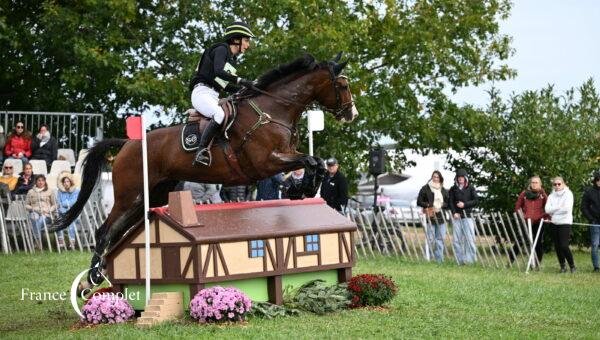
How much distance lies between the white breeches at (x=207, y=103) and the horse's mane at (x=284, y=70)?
40 centimetres

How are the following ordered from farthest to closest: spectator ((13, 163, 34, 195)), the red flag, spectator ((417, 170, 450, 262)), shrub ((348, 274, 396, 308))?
1. spectator ((13, 163, 34, 195))
2. spectator ((417, 170, 450, 262))
3. shrub ((348, 274, 396, 308))
4. the red flag

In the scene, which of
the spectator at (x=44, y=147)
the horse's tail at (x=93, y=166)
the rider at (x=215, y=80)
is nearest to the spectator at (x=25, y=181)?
the spectator at (x=44, y=147)

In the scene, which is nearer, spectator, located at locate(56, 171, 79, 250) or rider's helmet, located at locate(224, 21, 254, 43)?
rider's helmet, located at locate(224, 21, 254, 43)

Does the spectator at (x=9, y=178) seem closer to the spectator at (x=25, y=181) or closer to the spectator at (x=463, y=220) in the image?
the spectator at (x=25, y=181)

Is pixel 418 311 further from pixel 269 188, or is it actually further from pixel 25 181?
pixel 25 181

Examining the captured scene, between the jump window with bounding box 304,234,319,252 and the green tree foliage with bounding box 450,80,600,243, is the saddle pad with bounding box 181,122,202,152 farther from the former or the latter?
the green tree foliage with bounding box 450,80,600,243

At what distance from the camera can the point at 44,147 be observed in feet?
66.8

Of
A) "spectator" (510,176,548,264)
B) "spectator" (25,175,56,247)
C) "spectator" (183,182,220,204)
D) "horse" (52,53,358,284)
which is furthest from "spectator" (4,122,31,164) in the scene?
"spectator" (510,176,548,264)

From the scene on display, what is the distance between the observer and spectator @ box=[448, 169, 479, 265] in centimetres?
1739

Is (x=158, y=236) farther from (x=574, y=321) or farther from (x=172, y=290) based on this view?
(x=574, y=321)

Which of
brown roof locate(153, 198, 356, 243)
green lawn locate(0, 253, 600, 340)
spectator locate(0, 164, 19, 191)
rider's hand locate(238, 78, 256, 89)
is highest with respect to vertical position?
rider's hand locate(238, 78, 256, 89)

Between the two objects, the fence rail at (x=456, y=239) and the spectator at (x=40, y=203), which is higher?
the spectator at (x=40, y=203)

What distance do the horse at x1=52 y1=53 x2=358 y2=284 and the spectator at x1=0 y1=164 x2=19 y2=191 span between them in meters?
8.07

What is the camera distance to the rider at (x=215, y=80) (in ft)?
34.9
